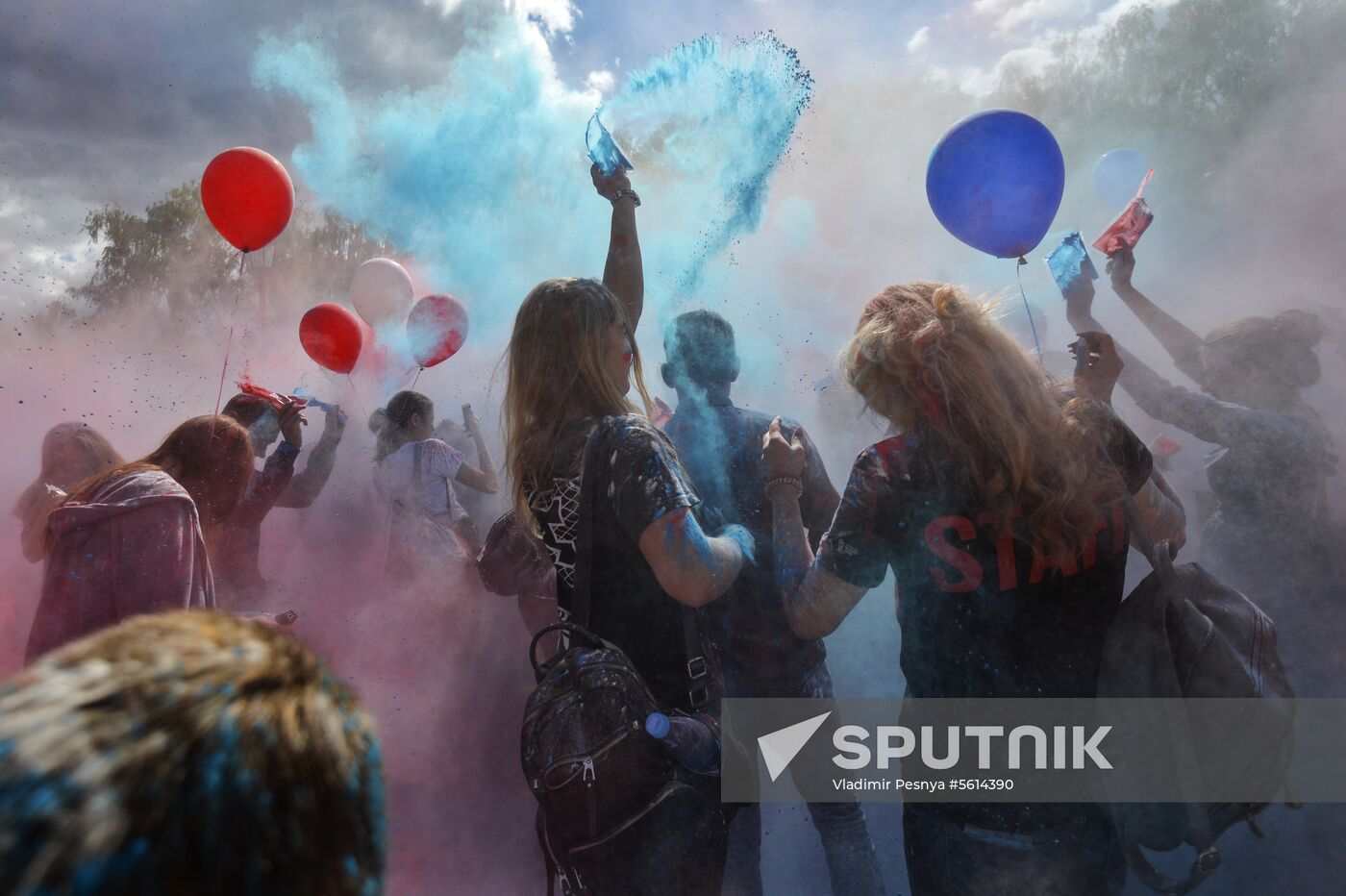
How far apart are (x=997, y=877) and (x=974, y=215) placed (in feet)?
7.56

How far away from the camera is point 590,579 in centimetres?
165

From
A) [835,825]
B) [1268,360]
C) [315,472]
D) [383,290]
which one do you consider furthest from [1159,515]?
[383,290]

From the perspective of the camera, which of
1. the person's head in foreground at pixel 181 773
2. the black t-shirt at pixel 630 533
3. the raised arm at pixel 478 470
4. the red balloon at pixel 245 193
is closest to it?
the person's head in foreground at pixel 181 773

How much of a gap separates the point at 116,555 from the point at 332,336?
9.07 ft

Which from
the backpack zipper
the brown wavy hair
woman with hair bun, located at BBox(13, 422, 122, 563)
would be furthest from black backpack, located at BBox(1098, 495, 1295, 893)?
woman with hair bun, located at BBox(13, 422, 122, 563)

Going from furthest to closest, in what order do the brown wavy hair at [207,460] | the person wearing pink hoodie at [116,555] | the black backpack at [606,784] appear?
the brown wavy hair at [207,460] < the person wearing pink hoodie at [116,555] < the black backpack at [606,784]

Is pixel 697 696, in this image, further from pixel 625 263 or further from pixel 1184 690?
pixel 625 263

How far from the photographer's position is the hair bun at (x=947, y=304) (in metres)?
1.64

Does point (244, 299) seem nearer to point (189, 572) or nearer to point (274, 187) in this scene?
point (274, 187)

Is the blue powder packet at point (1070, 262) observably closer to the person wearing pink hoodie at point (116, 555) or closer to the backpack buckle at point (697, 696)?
the backpack buckle at point (697, 696)

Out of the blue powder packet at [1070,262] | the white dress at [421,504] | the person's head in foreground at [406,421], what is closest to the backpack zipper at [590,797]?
the white dress at [421,504]

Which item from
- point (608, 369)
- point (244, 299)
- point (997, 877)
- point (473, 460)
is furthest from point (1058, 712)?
point (244, 299)

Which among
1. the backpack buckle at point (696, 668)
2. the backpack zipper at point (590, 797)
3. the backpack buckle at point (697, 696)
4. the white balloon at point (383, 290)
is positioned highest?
the white balloon at point (383, 290)

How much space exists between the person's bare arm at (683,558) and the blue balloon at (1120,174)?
4.74m
